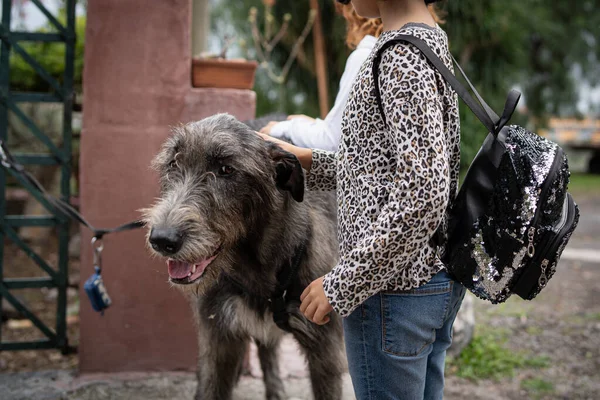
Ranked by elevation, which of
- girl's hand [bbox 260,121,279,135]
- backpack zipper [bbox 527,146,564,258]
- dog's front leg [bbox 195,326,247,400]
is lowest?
dog's front leg [bbox 195,326,247,400]

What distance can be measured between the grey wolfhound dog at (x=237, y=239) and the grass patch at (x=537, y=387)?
1.81 metres

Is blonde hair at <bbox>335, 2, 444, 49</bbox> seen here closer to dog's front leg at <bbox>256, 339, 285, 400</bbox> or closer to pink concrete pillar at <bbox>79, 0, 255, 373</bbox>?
pink concrete pillar at <bbox>79, 0, 255, 373</bbox>

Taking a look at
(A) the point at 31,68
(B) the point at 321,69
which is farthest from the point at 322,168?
(B) the point at 321,69

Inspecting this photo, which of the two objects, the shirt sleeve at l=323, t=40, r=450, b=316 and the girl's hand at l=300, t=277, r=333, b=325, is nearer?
the shirt sleeve at l=323, t=40, r=450, b=316

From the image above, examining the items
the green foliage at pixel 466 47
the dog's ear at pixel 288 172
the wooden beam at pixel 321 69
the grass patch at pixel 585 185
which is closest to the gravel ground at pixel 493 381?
the dog's ear at pixel 288 172

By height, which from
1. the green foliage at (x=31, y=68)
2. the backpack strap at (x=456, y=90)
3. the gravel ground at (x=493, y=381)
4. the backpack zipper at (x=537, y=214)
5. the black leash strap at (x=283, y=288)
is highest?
the green foliage at (x=31, y=68)

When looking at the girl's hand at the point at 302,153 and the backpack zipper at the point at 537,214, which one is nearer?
the backpack zipper at the point at 537,214

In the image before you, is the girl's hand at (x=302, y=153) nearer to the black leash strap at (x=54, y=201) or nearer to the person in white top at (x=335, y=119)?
the person in white top at (x=335, y=119)

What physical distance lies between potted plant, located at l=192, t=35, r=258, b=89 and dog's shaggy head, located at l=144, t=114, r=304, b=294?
1.49 m

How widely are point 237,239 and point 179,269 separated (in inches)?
12.2

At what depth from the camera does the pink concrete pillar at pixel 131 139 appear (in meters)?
3.73

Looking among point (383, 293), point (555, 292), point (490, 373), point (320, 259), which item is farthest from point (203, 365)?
point (555, 292)

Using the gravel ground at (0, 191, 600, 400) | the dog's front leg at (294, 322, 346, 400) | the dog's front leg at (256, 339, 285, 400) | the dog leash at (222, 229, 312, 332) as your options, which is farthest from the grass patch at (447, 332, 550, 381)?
the dog leash at (222, 229, 312, 332)

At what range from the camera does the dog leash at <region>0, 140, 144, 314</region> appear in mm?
3414
